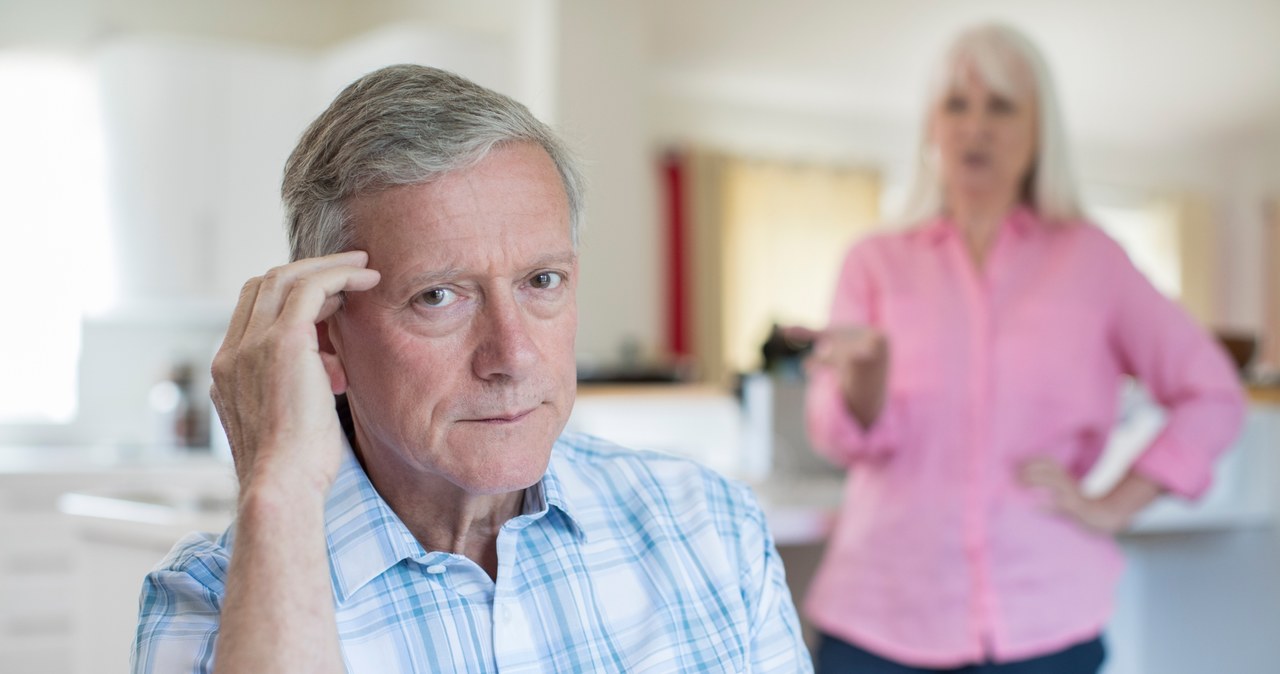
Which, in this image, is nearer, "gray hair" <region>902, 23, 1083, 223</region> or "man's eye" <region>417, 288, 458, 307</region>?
"man's eye" <region>417, 288, 458, 307</region>

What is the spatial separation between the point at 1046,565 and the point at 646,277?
331cm

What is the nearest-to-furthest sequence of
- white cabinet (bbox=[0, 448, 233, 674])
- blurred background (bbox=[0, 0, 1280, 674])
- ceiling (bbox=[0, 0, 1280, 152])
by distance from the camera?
blurred background (bbox=[0, 0, 1280, 674]) < white cabinet (bbox=[0, 448, 233, 674]) < ceiling (bbox=[0, 0, 1280, 152])

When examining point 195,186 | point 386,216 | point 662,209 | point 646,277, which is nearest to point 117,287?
point 195,186

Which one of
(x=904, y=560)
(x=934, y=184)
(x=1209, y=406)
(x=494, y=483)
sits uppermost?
(x=934, y=184)

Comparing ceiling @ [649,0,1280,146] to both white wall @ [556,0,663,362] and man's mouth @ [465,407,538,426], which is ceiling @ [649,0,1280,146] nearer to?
white wall @ [556,0,663,362]

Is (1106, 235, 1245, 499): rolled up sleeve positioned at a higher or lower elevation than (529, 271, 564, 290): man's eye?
lower

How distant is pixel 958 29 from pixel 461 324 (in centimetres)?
486

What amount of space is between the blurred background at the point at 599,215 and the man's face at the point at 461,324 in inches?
8.0

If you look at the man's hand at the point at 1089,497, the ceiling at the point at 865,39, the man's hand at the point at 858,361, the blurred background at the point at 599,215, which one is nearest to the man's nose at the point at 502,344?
the blurred background at the point at 599,215

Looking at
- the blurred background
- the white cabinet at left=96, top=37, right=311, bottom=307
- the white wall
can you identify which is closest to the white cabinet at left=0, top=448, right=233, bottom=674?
the blurred background

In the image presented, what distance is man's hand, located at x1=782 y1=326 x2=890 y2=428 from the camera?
1.80 metres

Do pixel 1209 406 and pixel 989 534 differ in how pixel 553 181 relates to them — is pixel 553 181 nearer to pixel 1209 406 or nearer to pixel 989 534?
pixel 989 534

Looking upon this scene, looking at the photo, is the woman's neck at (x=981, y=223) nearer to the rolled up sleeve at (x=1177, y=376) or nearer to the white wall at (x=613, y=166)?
the rolled up sleeve at (x=1177, y=376)

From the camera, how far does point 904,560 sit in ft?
5.89
